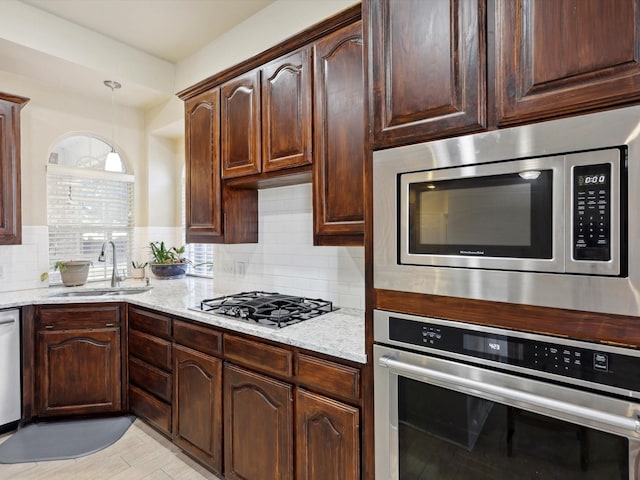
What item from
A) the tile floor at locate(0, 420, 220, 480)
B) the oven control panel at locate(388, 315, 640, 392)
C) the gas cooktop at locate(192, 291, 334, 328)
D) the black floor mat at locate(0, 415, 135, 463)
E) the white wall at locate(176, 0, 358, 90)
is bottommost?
the tile floor at locate(0, 420, 220, 480)

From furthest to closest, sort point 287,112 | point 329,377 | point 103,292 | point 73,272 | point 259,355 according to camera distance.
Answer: point 73,272
point 103,292
point 287,112
point 259,355
point 329,377

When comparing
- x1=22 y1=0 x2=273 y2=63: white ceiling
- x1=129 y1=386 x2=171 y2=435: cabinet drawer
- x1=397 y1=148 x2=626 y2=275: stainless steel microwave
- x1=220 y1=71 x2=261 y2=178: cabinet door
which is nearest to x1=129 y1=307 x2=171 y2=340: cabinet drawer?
x1=129 y1=386 x2=171 y2=435: cabinet drawer

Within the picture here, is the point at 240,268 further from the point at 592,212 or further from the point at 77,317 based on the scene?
the point at 592,212

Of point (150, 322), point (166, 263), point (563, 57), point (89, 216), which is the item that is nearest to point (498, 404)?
point (563, 57)

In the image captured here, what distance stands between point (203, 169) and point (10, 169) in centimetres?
151

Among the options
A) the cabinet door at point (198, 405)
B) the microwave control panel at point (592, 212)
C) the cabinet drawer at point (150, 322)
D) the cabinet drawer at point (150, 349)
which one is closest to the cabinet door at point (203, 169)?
the cabinet drawer at point (150, 322)

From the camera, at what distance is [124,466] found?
2258 mm

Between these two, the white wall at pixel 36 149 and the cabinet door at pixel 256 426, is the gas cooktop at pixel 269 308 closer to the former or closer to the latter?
the cabinet door at pixel 256 426

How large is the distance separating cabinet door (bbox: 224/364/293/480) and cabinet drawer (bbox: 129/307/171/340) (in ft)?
2.11

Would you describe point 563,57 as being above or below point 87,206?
above

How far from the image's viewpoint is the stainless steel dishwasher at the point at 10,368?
2.54 metres

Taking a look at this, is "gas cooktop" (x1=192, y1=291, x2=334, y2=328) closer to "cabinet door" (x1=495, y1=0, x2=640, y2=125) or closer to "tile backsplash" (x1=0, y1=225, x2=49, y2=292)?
"cabinet door" (x1=495, y1=0, x2=640, y2=125)

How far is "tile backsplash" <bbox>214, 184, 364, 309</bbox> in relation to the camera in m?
2.32

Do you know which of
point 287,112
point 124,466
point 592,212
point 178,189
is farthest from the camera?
point 178,189
